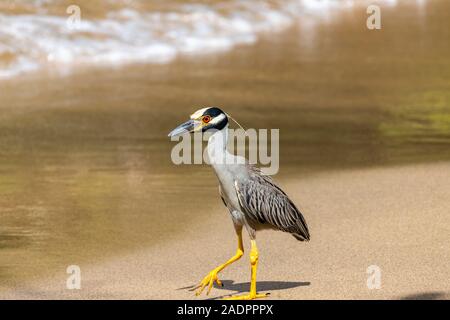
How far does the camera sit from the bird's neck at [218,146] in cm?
623

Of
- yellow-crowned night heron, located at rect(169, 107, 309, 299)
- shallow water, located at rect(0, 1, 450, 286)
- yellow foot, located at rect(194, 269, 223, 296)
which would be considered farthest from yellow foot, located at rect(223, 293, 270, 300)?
shallow water, located at rect(0, 1, 450, 286)

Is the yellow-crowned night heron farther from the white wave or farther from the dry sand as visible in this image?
the white wave

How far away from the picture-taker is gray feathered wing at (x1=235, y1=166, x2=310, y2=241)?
20.7 ft

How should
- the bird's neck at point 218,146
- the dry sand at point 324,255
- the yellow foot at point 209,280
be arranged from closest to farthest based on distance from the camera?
the bird's neck at point 218,146 < the yellow foot at point 209,280 < the dry sand at point 324,255

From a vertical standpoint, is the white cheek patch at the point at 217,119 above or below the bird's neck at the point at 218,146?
above

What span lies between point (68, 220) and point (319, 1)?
13.8 metres

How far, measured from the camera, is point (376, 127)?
1141 centimetres

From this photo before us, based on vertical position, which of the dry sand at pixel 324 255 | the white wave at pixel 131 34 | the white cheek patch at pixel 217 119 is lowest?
the dry sand at pixel 324 255

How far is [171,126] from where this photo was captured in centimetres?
1143

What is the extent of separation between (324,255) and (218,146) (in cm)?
142

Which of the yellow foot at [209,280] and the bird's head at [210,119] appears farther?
the yellow foot at [209,280]

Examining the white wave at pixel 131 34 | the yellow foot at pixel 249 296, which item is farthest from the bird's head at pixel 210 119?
the white wave at pixel 131 34

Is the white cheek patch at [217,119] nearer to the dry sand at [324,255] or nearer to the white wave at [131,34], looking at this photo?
the dry sand at [324,255]

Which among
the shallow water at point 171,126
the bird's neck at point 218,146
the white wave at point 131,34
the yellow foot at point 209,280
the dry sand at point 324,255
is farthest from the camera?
the white wave at point 131,34
